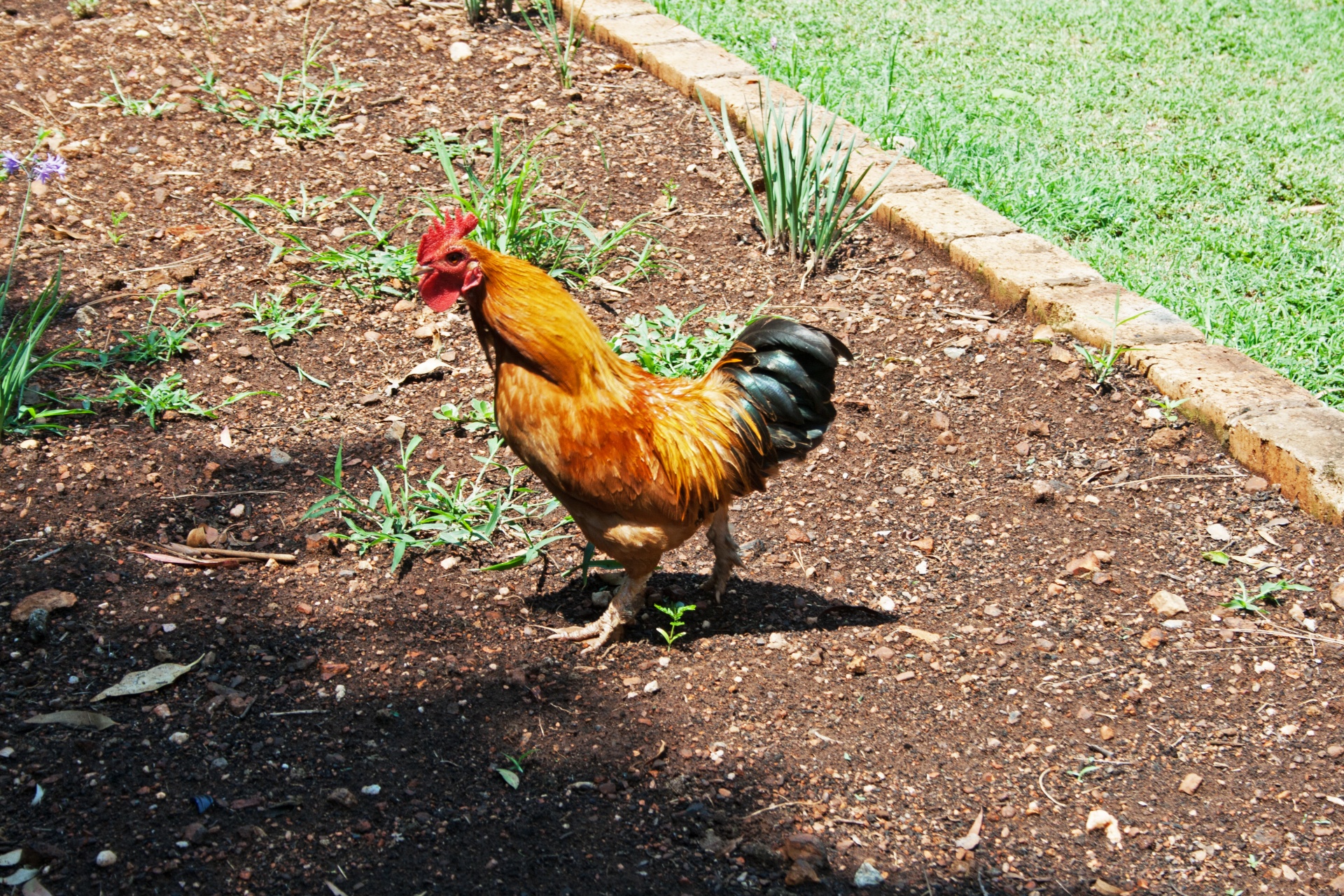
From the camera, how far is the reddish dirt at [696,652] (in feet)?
8.23

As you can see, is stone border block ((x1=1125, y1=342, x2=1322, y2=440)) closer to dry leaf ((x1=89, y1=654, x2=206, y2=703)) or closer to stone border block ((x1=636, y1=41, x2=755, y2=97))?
stone border block ((x1=636, y1=41, x2=755, y2=97))

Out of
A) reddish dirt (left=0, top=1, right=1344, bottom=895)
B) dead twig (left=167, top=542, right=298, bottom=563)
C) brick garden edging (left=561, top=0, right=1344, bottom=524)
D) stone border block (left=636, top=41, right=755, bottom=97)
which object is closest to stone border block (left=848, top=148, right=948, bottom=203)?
brick garden edging (left=561, top=0, right=1344, bottom=524)

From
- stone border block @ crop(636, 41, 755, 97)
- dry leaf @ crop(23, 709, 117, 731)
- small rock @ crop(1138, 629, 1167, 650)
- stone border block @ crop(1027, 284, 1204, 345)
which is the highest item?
stone border block @ crop(636, 41, 755, 97)

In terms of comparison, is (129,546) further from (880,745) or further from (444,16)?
(444,16)

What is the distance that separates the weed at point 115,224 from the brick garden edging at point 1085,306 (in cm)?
303

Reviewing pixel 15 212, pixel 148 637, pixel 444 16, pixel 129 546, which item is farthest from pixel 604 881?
pixel 444 16

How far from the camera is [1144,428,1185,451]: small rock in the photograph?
400 cm

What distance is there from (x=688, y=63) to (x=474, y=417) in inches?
125

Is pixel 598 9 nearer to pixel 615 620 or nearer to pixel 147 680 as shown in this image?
pixel 615 620

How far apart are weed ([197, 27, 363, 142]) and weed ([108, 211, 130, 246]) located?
2.89 feet

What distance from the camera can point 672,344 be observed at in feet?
13.9

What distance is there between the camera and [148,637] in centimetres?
292

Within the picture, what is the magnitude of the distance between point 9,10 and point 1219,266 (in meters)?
6.74

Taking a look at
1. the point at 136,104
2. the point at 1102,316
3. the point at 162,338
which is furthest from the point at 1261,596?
the point at 136,104
